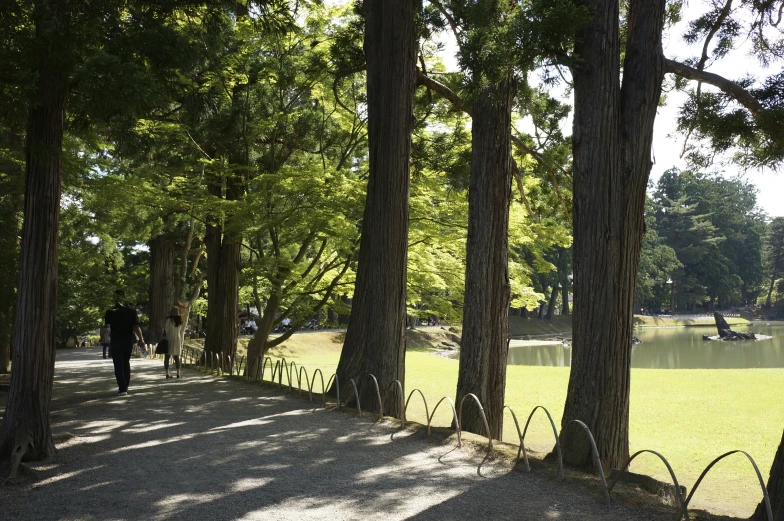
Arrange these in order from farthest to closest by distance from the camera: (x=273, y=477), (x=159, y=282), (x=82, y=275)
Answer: (x=159, y=282) < (x=82, y=275) < (x=273, y=477)

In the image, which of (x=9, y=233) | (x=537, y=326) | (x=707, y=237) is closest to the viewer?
(x=9, y=233)

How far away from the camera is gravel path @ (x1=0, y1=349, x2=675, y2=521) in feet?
14.4

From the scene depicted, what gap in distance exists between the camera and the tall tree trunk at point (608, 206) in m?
5.87

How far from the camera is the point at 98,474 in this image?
542cm

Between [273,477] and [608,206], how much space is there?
3483 mm

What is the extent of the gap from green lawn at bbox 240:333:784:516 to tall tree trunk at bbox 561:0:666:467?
7.16ft

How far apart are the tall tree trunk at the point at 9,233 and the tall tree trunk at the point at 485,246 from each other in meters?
7.47

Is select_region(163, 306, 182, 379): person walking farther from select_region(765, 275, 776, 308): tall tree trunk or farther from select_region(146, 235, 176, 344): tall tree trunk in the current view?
select_region(765, 275, 776, 308): tall tree trunk

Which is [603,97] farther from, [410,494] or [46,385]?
[46,385]

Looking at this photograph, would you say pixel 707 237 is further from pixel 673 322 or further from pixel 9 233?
pixel 9 233

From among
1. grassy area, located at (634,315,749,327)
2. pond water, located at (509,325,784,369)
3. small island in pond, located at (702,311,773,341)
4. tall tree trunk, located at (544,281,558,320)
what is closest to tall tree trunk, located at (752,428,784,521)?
pond water, located at (509,325,784,369)

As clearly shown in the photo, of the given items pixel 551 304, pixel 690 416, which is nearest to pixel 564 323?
pixel 551 304

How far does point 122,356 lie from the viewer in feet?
33.8

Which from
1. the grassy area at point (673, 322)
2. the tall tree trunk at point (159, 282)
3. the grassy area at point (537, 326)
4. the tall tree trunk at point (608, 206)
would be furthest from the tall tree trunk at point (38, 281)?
the grassy area at point (673, 322)
